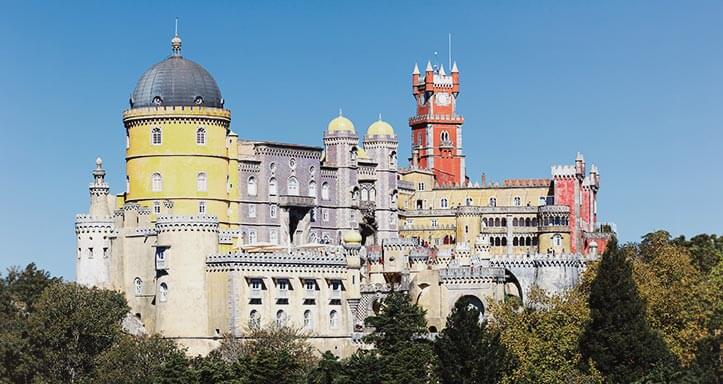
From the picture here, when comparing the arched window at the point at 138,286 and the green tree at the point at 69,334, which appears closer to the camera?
the green tree at the point at 69,334

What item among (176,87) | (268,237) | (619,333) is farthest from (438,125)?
(619,333)

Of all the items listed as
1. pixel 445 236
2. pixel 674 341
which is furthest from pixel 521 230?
pixel 674 341

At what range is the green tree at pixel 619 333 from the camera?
4397 inches

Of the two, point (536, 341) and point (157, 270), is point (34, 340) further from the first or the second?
point (536, 341)

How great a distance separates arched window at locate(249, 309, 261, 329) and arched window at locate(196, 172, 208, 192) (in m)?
13.3

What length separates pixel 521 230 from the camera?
16688 cm

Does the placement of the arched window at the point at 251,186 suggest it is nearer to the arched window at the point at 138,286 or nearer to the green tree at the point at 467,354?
the arched window at the point at 138,286

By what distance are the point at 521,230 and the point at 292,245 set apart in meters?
24.3

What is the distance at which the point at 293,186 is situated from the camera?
154 metres

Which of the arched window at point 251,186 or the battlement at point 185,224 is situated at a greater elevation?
the arched window at point 251,186

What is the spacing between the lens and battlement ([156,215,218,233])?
445 feet

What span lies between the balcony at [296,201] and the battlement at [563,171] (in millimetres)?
23271

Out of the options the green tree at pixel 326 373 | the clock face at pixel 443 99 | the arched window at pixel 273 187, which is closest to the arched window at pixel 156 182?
the arched window at pixel 273 187

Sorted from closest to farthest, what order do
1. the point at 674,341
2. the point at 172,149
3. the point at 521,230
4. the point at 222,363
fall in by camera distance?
1. the point at 222,363
2. the point at 674,341
3. the point at 172,149
4. the point at 521,230
